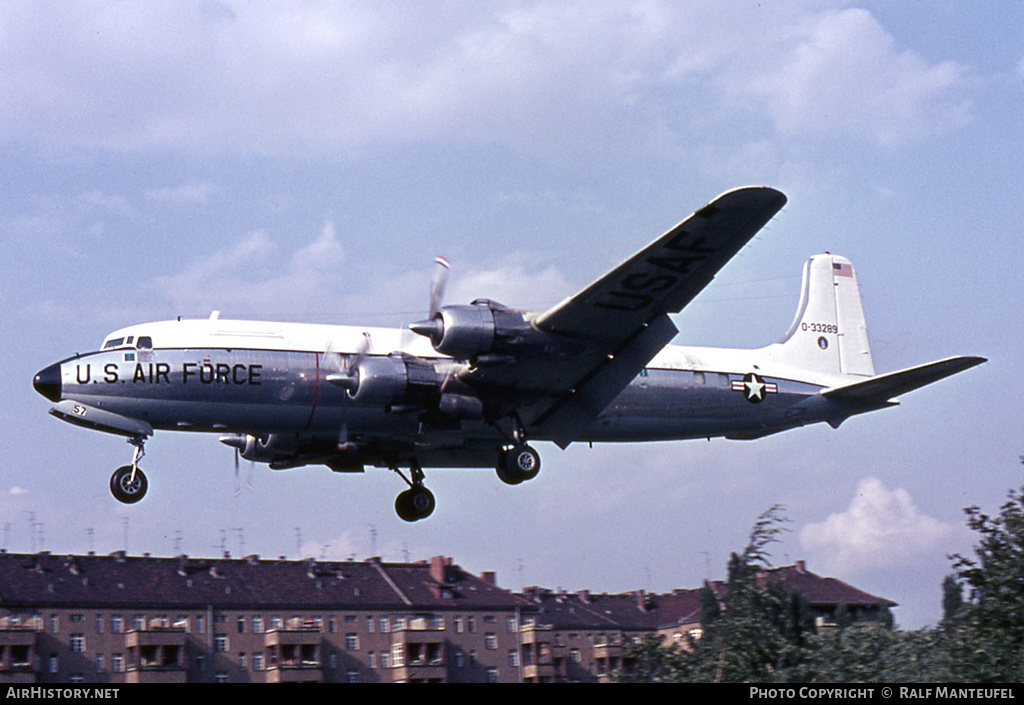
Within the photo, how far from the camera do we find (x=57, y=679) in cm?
4812

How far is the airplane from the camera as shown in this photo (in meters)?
22.8

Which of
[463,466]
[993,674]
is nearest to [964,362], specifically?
[993,674]

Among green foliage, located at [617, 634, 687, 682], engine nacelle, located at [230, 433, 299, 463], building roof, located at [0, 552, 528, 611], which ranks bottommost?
green foliage, located at [617, 634, 687, 682]

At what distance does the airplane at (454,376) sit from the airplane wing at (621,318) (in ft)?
0.12

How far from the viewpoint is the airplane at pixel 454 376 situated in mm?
22844

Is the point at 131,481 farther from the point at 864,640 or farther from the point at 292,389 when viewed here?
the point at 864,640

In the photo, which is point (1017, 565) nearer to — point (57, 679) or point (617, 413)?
point (617, 413)

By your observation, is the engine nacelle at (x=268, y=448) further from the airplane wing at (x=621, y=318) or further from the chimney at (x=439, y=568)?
the chimney at (x=439, y=568)

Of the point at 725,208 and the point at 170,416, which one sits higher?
the point at 725,208

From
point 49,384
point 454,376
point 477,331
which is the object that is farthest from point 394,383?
point 49,384

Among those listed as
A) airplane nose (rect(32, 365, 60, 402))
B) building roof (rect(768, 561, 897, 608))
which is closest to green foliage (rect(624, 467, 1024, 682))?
airplane nose (rect(32, 365, 60, 402))

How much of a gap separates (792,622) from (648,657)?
11.7ft

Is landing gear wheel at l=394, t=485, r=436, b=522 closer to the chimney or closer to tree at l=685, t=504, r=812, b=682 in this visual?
tree at l=685, t=504, r=812, b=682

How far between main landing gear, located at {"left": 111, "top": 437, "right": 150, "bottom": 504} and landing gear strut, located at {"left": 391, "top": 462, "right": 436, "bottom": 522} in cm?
684
